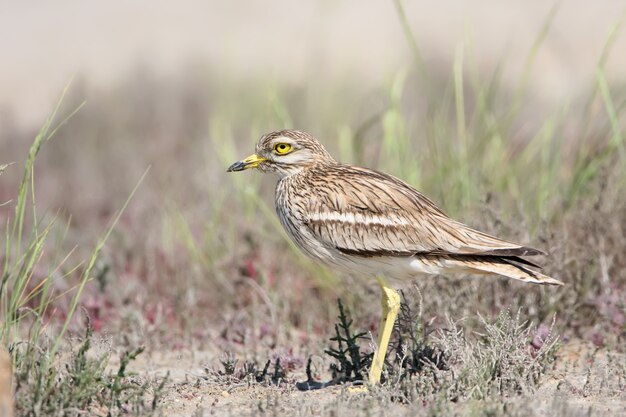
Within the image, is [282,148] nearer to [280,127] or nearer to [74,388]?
[280,127]

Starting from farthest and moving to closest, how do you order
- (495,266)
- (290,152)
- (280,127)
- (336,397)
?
(280,127) → (290,152) → (495,266) → (336,397)

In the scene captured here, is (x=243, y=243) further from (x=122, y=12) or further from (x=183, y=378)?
(x=122, y=12)

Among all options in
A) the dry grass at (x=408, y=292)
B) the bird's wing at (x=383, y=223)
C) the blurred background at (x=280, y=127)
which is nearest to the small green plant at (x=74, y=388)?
the dry grass at (x=408, y=292)

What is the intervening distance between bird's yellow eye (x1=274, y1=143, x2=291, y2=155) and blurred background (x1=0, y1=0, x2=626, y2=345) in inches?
46.1

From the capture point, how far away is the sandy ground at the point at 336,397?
180 inches

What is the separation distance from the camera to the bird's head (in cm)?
570

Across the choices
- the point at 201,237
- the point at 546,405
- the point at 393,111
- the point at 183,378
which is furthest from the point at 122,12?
the point at 546,405

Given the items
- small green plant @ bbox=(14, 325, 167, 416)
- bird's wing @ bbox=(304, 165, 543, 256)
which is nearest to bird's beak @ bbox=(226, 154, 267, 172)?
bird's wing @ bbox=(304, 165, 543, 256)

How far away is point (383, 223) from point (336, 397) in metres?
0.92

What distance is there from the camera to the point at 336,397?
4867 mm

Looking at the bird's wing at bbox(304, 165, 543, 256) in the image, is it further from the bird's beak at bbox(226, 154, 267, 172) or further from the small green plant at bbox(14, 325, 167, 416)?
the small green plant at bbox(14, 325, 167, 416)

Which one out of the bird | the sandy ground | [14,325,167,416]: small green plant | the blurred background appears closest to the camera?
[14,325,167,416]: small green plant

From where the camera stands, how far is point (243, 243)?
7465 mm

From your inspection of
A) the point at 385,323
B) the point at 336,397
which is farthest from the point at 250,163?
the point at 336,397
